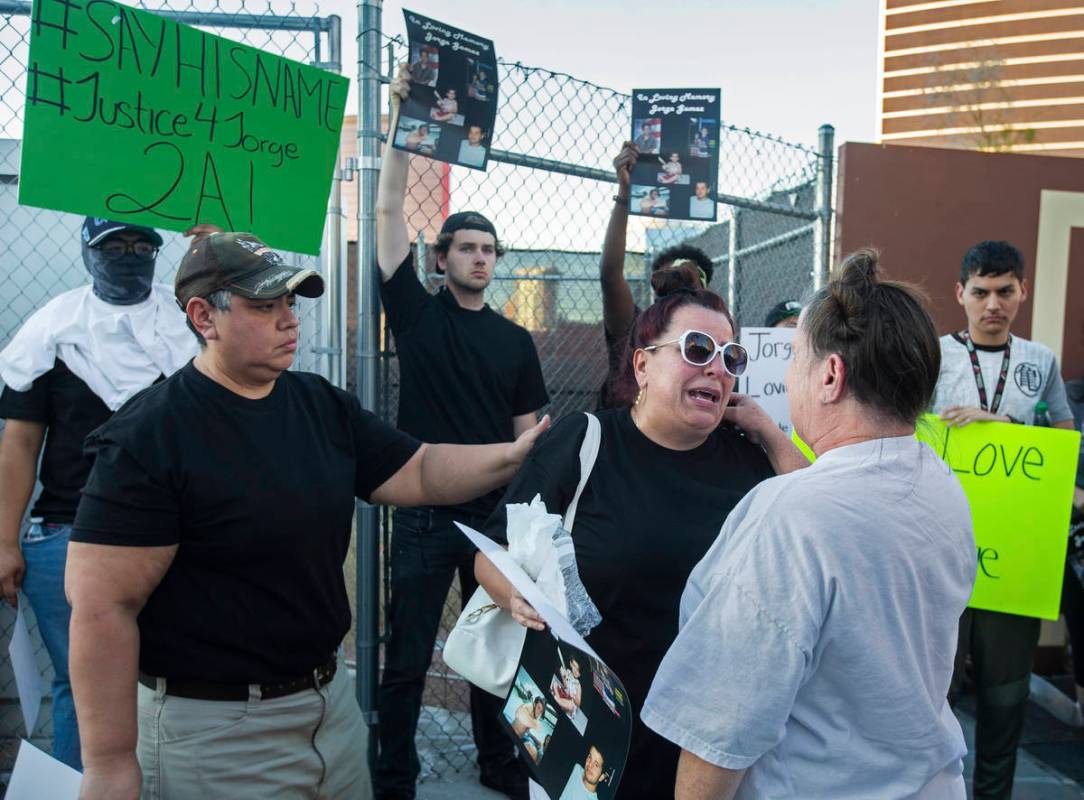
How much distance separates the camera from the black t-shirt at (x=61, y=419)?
9.40ft

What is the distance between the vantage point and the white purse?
2.05 metres

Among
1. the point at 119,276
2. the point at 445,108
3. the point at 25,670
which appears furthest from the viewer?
the point at 445,108

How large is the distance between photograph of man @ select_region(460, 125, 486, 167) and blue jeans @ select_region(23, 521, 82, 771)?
1919 mm

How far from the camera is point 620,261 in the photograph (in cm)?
367

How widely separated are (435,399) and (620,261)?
102 centimetres

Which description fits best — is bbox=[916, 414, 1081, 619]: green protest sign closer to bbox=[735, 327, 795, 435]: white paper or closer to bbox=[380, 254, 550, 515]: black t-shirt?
bbox=[735, 327, 795, 435]: white paper

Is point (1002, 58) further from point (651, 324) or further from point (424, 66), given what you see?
point (651, 324)

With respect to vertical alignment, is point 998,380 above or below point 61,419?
above

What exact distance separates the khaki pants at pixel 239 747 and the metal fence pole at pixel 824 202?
3639 millimetres

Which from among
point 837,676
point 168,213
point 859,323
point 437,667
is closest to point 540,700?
point 837,676

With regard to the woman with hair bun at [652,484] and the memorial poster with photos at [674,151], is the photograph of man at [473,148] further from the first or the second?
the woman with hair bun at [652,484]

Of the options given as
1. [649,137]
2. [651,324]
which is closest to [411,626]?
[651,324]

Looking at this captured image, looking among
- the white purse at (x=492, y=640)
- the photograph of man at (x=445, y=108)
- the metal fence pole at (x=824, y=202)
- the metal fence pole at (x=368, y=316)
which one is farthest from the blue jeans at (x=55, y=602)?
the metal fence pole at (x=824, y=202)

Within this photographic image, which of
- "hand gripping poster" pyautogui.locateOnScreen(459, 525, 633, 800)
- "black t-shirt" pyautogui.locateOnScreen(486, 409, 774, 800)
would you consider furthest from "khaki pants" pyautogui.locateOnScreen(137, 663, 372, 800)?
"black t-shirt" pyautogui.locateOnScreen(486, 409, 774, 800)
